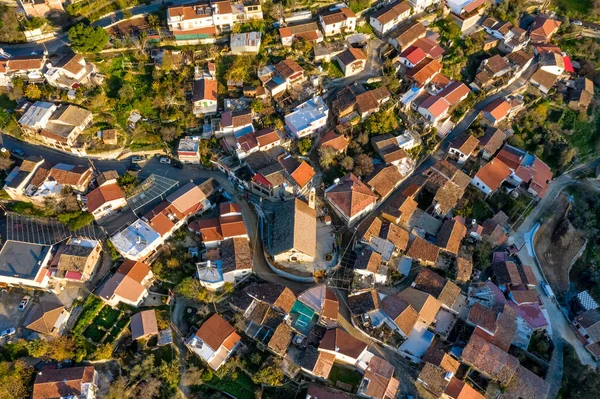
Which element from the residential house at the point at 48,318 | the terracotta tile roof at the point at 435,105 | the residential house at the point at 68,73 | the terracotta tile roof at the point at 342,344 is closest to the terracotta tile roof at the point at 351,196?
the terracotta tile roof at the point at 342,344

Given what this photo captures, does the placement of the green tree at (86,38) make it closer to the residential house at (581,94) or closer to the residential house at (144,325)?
the residential house at (144,325)

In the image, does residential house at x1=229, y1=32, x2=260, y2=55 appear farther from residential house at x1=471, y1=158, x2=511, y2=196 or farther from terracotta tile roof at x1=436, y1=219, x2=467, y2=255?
residential house at x1=471, y1=158, x2=511, y2=196

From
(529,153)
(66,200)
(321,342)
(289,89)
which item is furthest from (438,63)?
(66,200)

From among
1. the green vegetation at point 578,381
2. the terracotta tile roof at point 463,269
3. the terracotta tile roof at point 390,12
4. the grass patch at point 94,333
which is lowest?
the green vegetation at point 578,381

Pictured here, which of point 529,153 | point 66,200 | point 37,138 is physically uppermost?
point 37,138

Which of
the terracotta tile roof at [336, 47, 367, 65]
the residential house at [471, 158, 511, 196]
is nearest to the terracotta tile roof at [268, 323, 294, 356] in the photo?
the residential house at [471, 158, 511, 196]

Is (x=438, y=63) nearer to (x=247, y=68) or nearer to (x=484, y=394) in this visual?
(x=247, y=68)
